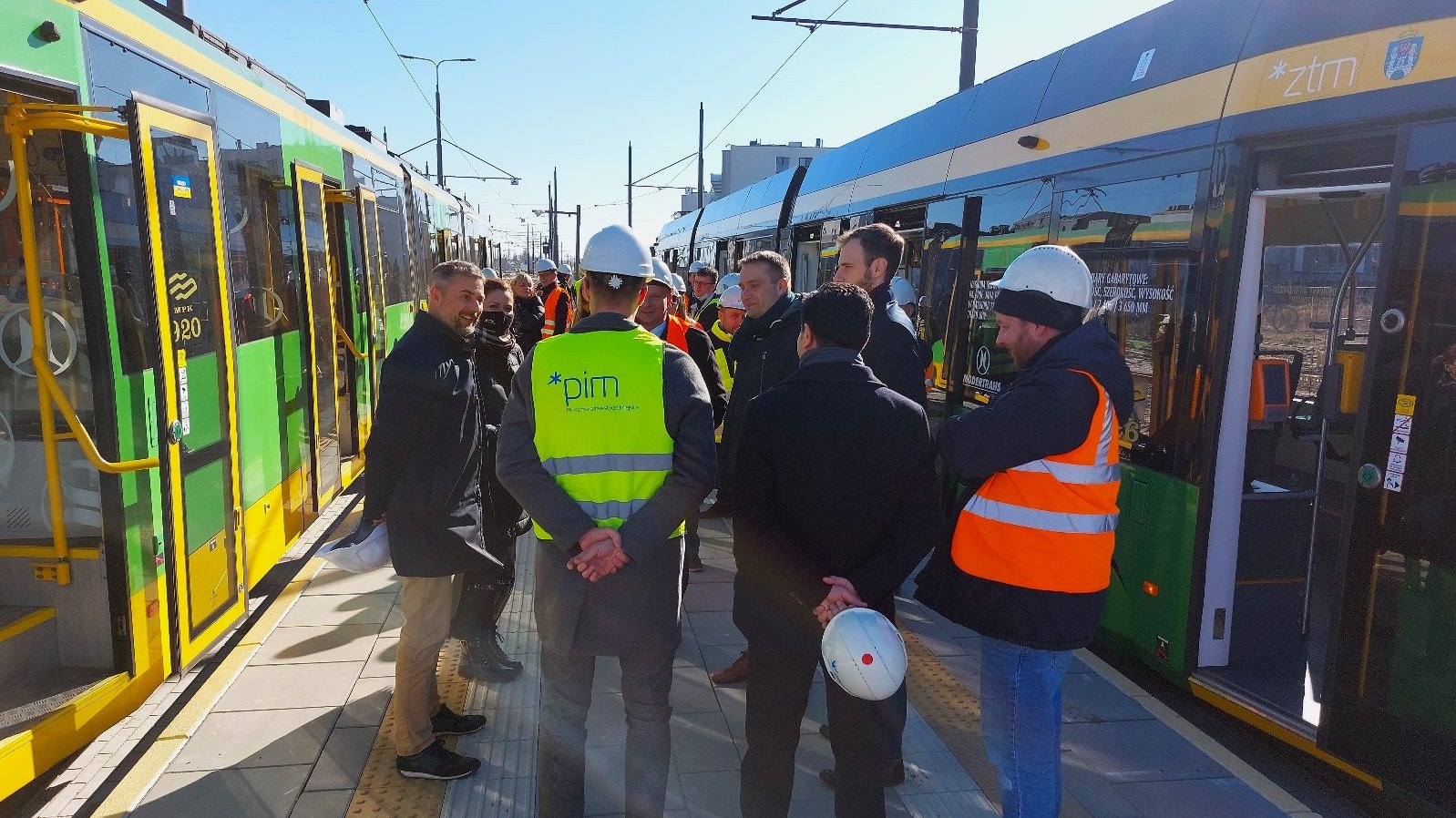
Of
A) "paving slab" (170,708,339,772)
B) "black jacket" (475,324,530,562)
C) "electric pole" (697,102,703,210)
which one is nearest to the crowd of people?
"black jacket" (475,324,530,562)

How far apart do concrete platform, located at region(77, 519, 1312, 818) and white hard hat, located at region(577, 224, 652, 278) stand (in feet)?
6.11

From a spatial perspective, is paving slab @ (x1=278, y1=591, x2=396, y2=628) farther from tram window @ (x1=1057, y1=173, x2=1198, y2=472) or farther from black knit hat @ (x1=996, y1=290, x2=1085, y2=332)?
tram window @ (x1=1057, y1=173, x2=1198, y2=472)

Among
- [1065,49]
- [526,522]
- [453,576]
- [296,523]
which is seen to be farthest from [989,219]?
[296,523]

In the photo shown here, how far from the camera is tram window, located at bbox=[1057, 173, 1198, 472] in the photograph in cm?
395

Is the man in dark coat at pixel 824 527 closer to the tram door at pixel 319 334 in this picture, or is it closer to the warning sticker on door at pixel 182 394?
the warning sticker on door at pixel 182 394

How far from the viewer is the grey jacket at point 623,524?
264cm

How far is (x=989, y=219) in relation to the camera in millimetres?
5688

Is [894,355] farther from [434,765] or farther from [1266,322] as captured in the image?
[1266,322]

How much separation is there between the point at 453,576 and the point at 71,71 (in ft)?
7.85

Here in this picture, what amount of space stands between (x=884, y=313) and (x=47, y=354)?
329 cm

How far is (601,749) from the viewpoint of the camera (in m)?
3.57

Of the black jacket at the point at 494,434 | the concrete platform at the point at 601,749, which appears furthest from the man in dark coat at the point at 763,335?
the black jacket at the point at 494,434

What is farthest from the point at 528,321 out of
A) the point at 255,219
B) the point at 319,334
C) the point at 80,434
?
the point at 80,434

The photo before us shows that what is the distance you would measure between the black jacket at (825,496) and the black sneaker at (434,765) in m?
1.44
